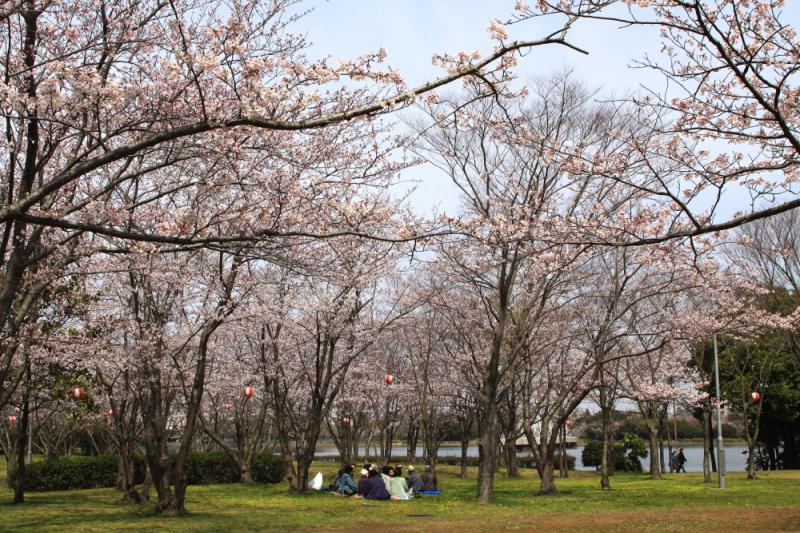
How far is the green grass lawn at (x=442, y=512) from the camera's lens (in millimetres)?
11766

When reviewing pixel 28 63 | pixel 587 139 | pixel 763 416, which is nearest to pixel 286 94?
pixel 28 63

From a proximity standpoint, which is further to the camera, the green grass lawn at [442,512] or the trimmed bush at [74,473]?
the trimmed bush at [74,473]

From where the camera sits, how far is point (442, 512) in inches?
566

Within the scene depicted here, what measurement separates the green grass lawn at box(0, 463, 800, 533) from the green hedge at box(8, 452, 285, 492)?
2.89 meters

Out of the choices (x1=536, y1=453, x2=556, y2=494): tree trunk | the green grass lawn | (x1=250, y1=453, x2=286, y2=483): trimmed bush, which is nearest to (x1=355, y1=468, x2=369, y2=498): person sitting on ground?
the green grass lawn

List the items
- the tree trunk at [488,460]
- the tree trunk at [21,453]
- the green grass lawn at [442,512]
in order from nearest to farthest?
the green grass lawn at [442,512], the tree trunk at [21,453], the tree trunk at [488,460]

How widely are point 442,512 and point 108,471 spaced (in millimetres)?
14142

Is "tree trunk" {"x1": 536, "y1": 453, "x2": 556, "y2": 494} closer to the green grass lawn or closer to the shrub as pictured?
the green grass lawn

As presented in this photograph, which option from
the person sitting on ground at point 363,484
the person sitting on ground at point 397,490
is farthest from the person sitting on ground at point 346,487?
the person sitting on ground at point 397,490

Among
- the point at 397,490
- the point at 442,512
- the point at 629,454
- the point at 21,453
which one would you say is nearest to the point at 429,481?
the point at 397,490

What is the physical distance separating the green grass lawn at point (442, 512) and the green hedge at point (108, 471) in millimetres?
2893

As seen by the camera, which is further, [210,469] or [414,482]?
[210,469]

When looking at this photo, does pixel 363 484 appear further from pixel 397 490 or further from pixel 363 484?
pixel 397 490

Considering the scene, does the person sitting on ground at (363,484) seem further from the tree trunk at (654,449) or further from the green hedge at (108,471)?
the tree trunk at (654,449)
